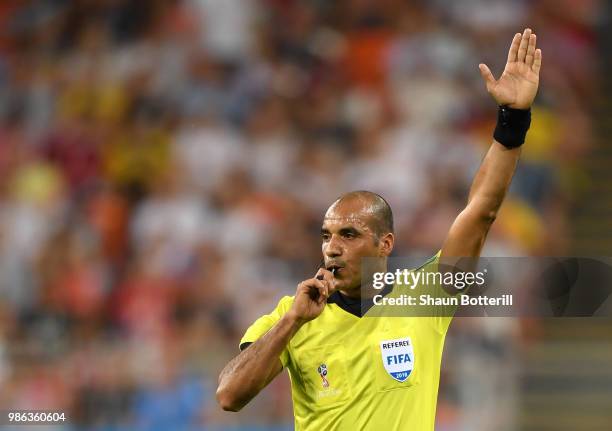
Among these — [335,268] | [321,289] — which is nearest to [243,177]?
[335,268]

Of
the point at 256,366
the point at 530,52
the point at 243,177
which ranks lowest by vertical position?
the point at 256,366

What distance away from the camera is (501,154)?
454 cm

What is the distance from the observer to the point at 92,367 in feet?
26.3

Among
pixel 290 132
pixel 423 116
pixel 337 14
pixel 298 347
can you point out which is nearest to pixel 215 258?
pixel 290 132

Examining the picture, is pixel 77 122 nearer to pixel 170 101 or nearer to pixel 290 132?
pixel 170 101

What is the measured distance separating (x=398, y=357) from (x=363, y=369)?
146 mm

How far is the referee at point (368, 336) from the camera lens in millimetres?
4441

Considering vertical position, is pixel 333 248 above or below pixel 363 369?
above

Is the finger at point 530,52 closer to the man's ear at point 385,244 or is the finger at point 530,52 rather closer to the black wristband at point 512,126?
the black wristband at point 512,126

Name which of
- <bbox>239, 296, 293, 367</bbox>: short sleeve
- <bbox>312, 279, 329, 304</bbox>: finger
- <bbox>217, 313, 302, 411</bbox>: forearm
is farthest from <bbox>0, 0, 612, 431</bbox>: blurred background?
<bbox>312, 279, 329, 304</bbox>: finger

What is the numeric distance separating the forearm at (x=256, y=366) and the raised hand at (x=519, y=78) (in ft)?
4.10

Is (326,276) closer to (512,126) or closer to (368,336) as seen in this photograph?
(368,336)

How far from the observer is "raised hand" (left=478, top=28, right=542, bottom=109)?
4578 millimetres

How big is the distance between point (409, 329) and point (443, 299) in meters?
0.18
